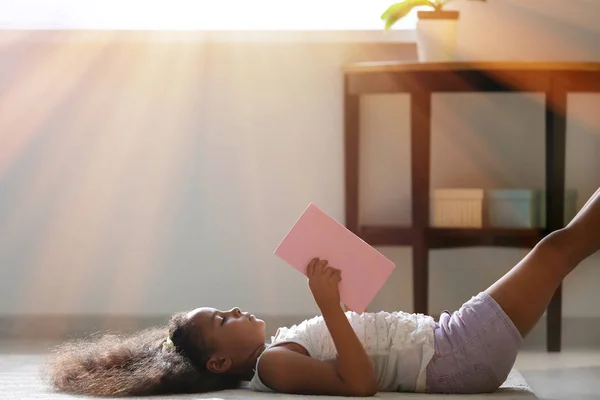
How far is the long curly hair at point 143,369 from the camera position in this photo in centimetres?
147

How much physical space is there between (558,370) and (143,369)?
42.6 inches

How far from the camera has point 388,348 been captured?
4.89 ft

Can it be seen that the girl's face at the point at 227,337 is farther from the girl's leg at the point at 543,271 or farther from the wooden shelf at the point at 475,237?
the wooden shelf at the point at 475,237

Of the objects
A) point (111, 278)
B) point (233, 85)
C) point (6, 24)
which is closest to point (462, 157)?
point (233, 85)

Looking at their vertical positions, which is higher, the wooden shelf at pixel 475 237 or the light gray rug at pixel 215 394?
the wooden shelf at pixel 475 237

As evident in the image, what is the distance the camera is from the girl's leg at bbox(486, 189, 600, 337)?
1510mm

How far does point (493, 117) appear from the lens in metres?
2.64

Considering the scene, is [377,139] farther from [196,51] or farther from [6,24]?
[6,24]

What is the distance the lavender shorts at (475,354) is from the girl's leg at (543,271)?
0.03 m

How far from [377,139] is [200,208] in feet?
1.90

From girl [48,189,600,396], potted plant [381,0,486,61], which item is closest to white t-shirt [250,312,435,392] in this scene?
girl [48,189,600,396]

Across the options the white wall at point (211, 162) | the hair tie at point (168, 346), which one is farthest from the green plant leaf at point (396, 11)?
the hair tie at point (168, 346)

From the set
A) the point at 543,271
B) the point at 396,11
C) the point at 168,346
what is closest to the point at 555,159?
the point at 396,11

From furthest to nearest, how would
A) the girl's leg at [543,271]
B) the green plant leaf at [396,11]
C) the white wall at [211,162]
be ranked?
1. the white wall at [211,162]
2. the green plant leaf at [396,11]
3. the girl's leg at [543,271]
